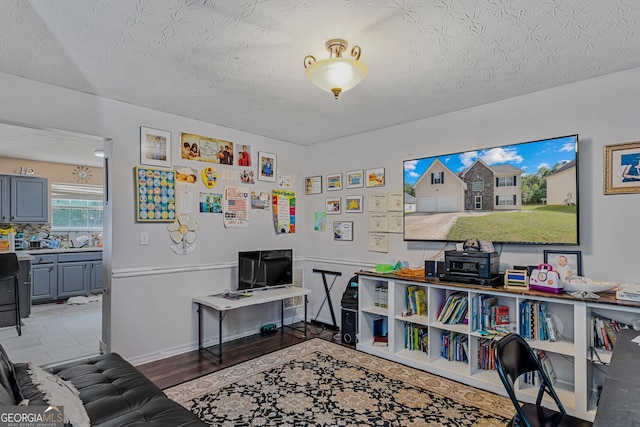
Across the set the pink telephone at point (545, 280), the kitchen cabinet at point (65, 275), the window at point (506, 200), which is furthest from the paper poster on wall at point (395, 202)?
the kitchen cabinet at point (65, 275)

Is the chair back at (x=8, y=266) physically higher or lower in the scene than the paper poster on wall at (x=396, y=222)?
lower

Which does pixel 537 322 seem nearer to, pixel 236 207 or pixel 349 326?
pixel 349 326

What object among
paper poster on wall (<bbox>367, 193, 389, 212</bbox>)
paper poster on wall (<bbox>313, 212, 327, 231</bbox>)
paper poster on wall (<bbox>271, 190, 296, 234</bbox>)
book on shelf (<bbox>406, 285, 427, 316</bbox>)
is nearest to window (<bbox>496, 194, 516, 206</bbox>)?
book on shelf (<bbox>406, 285, 427, 316</bbox>)

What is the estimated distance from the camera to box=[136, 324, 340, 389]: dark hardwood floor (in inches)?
118

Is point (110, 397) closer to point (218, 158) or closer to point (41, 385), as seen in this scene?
point (41, 385)

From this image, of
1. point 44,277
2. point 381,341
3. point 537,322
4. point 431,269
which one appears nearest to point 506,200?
point 431,269

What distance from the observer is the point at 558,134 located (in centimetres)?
279

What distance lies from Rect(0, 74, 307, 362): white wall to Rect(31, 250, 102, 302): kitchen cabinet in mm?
3664

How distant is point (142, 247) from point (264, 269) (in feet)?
4.23

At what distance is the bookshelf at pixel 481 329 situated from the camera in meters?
2.33

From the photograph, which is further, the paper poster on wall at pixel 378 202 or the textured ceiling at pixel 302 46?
the paper poster on wall at pixel 378 202

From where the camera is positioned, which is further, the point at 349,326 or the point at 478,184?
the point at 349,326

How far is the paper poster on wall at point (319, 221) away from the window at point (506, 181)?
2148mm

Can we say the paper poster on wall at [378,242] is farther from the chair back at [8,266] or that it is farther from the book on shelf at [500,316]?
the chair back at [8,266]
